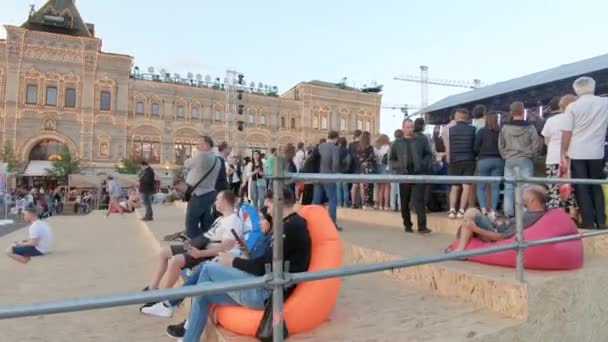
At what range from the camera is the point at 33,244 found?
25.4ft

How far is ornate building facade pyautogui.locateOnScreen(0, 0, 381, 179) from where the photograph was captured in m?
39.7

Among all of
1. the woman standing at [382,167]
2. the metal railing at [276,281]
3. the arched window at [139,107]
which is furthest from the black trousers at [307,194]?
the arched window at [139,107]

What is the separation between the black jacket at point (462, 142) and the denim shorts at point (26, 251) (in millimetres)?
7531

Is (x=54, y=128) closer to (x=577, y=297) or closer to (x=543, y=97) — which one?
(x=543, y=97)

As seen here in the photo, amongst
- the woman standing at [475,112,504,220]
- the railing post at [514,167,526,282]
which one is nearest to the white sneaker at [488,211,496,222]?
the woman standing at [475,112,504,220]

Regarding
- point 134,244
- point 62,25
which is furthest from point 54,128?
point 134,244

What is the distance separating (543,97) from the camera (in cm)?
1117

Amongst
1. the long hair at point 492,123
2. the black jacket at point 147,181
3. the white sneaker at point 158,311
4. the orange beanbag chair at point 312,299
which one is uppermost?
the long hair at point 492,123

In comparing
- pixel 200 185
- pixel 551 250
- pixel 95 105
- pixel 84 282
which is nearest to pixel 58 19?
pixel 95 105

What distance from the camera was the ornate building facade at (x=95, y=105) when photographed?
1564 inches

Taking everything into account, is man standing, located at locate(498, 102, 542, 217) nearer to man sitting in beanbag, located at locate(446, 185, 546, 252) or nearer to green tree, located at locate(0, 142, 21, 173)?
A: man sitting in beanbag, located at locate(446, 185, 546, 252)

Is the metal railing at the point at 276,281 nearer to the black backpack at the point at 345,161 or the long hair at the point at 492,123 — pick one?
the long hair at the point at 492,123

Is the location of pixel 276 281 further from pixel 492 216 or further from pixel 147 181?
pixel 147 181

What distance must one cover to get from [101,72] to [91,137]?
6627 mm
